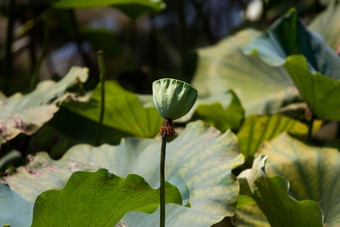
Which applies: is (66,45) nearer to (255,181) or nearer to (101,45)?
(101,45)

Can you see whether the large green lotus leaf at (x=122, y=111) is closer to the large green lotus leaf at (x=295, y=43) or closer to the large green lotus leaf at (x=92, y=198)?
the large green lotus leaf at (x=295, y=43)

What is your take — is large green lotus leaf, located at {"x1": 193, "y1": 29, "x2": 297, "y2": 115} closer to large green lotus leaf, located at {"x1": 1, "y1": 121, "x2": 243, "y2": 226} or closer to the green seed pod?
large green lotus leaf, located at {"x1": 1, "y1": 121, "x2": 243, "y2": 226}

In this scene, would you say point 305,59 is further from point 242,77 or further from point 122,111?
point 242,77

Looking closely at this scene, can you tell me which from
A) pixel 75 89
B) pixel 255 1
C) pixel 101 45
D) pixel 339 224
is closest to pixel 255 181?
pixel 339 224

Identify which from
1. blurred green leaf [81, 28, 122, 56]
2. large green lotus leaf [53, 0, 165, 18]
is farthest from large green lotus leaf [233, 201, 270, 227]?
blurred green leaf [81, 28, 122, 56]

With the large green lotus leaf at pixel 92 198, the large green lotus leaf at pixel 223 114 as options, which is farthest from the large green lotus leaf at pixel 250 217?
the large green lotus leaf at pixel 92 198
